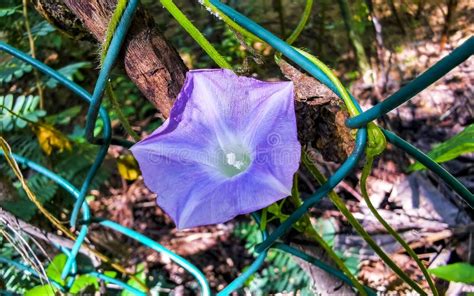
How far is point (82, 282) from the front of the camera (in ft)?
3.42

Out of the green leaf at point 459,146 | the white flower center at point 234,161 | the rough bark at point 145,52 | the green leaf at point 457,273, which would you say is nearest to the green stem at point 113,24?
the rough bark at point 145,52

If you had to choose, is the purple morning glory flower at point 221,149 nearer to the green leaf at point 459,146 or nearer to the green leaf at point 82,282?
the green leaf at point 459,146

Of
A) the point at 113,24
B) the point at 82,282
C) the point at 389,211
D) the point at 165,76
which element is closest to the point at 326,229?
the point at 389,211

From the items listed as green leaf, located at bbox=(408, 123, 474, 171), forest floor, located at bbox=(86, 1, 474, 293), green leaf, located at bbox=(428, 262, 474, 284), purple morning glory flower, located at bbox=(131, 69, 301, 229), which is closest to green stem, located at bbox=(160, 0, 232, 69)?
purple morning glory flower, located at bbox=(131, 69, 301, 229)

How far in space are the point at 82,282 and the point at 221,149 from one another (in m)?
0.63

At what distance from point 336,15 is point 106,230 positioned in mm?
1590

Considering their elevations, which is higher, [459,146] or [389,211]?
[459,146]

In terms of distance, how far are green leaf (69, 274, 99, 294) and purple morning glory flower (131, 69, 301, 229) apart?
0.59 m

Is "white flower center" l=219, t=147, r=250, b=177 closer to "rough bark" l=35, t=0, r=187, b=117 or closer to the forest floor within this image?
"rough bark" l=35, t=0, r=187, b=117

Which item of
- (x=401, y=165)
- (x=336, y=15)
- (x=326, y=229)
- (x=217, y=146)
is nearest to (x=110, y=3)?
(x=217, y=146)

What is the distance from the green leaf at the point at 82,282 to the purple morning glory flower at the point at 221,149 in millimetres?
586

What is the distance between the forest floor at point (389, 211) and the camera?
55.4 inches

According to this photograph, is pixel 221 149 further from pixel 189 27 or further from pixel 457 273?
pixel 457 273

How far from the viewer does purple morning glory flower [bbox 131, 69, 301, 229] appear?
19.6 inches
